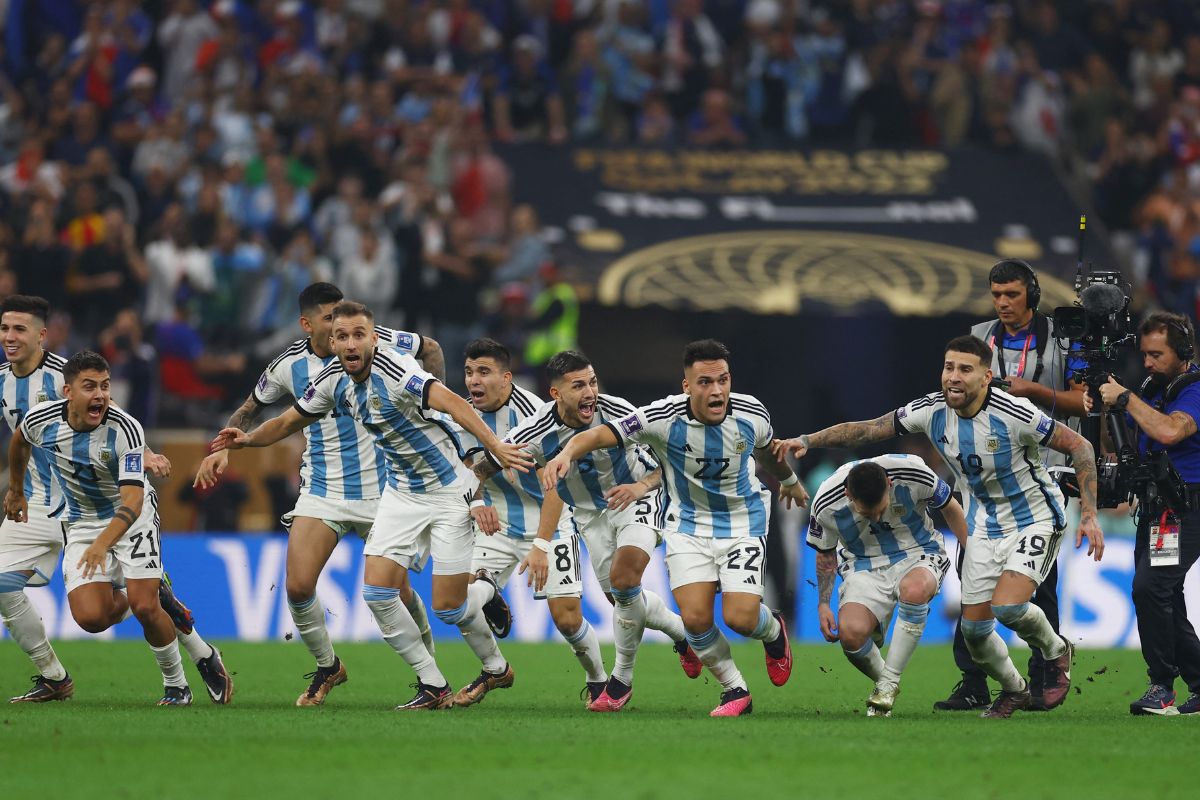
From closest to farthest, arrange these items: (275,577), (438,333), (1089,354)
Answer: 1. (1089,354)
2. (275,577)
3. (438,333)

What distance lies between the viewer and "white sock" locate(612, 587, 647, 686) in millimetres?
11109

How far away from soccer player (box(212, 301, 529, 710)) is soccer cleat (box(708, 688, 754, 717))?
1.53 metres

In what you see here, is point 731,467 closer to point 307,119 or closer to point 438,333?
point 438,333

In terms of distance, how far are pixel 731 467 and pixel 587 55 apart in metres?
13.6

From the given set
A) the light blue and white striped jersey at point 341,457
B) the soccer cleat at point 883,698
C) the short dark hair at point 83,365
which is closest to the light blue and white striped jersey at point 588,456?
the light blue and white striped jersey at point 341,457

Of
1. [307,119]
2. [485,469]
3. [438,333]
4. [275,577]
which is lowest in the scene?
[275,577]

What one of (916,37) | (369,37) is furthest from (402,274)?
(916,37)

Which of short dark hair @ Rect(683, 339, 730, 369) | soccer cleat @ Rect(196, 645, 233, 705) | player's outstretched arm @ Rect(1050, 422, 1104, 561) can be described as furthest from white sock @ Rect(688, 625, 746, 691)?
soccer cleat @ Rect(196, 645, 233, 705)

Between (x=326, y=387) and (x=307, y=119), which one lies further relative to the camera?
(x=307, y=119)

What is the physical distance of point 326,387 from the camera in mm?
11242

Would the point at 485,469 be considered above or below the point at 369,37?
below

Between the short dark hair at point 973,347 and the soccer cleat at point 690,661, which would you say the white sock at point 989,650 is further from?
the soccer cleat at point 690,661

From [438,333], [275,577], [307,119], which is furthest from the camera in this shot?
[307,119]

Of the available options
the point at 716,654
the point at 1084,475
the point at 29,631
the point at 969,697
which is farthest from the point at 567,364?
the point at 29,631
